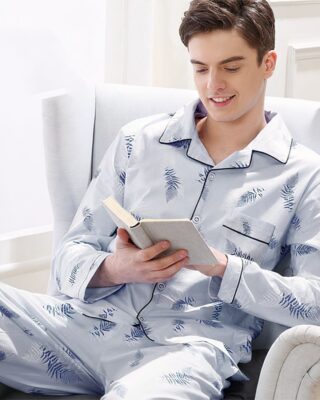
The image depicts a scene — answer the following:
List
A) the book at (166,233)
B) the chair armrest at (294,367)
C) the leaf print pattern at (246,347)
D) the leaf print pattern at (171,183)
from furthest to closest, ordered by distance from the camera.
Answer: the leaf print pattern at (171,183), the leaf print pattern at (246,347), the book at (166,233), the chair armrest at (294,367)

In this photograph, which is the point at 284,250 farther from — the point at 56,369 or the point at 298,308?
the point at 56,369

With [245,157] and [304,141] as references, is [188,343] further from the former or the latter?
[304,141]

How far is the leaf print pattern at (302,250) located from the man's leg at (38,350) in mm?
451

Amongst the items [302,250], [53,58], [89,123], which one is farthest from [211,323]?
[53,58]

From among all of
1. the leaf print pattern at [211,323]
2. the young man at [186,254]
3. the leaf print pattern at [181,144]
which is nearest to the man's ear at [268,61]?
the young man at [186,254]

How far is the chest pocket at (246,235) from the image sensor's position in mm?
1969

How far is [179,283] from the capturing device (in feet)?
6.45

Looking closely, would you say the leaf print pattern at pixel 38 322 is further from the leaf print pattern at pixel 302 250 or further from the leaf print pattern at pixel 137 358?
the leaf print pattern at pixel 302 250

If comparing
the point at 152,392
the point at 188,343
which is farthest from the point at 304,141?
the point at 152,392

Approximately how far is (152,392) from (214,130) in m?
0.64

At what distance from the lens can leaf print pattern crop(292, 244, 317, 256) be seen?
1937mm

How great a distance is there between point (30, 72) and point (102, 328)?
107 centimetres

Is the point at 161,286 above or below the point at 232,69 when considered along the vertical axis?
below

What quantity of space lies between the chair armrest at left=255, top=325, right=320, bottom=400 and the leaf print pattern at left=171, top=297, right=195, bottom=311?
33cm
